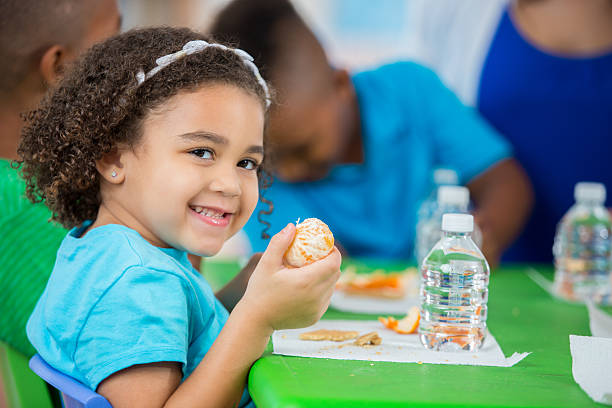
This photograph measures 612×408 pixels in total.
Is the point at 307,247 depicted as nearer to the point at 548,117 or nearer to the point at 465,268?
the point at 465,268

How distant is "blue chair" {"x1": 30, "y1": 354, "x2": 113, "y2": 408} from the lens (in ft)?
3.41

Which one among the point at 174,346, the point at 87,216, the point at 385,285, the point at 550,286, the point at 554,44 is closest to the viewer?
the point at 174,346

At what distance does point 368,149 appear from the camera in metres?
2.76

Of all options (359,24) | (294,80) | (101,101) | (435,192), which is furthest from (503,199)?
(359,24)

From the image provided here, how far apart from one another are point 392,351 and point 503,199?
149 centimetres

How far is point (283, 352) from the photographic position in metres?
1.19

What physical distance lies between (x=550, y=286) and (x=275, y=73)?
1.08 m

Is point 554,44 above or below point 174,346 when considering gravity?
above

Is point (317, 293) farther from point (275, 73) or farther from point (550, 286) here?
point (275, 73)

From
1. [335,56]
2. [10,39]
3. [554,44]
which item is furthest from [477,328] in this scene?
[335,56]

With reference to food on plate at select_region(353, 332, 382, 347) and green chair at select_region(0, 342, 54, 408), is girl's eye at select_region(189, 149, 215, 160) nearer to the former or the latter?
food on plate at select_region(353, 332, 382, 347)

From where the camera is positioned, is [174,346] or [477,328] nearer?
→ [174,346]

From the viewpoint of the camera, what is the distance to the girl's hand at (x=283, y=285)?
112 cm

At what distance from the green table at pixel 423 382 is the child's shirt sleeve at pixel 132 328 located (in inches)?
5.8
